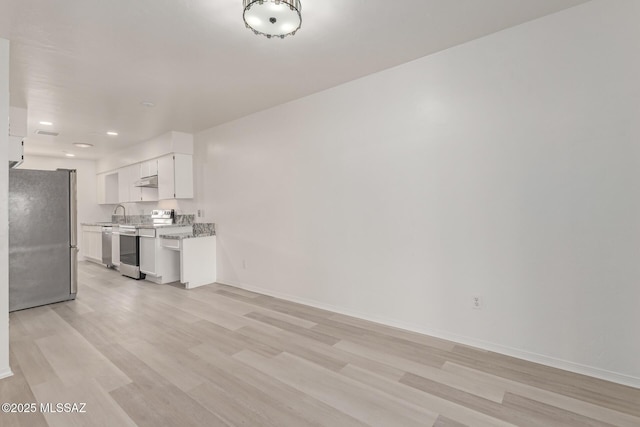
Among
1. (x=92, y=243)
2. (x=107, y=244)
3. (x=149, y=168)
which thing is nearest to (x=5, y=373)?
(x=149, y=168)

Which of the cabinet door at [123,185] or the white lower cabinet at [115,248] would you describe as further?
the cabinet door at [123,185]

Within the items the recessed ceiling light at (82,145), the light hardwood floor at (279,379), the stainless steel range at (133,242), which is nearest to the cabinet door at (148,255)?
the stainless steel range at (133,242)

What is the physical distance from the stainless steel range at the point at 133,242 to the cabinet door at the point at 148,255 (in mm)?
134

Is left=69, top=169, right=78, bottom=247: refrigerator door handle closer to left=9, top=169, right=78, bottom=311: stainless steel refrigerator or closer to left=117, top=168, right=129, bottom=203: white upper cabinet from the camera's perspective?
left=9, top=169, right=78, bottom=311: stainless steel refrigerator

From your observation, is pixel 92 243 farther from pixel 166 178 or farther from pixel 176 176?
pixel 176 176

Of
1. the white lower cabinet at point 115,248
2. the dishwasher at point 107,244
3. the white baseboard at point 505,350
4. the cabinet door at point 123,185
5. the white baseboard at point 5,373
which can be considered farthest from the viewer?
the cabinet door at point 123,185

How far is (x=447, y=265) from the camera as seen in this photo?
2.70 metres

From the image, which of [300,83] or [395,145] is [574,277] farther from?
[300,83]

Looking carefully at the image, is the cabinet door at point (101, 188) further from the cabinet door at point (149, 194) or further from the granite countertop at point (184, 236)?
the granite countertop at point (184, 236)

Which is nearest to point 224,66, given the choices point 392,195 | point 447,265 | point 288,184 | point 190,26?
point 190,26

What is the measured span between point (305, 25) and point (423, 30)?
91cm

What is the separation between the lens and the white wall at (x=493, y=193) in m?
2.04

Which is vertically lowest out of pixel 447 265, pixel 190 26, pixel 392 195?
pixel 447 265

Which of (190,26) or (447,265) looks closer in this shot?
(190,26)
